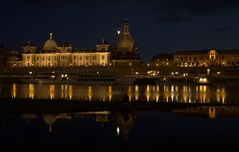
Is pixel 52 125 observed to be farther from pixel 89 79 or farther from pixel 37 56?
pixel 37 56

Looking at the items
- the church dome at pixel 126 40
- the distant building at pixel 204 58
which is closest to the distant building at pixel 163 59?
the distant building at pixel 204 58

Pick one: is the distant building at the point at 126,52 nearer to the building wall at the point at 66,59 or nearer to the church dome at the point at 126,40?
the church dome at the point at 126,40

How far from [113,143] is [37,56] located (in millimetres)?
123793

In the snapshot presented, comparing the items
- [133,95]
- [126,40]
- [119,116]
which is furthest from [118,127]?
[126,40]

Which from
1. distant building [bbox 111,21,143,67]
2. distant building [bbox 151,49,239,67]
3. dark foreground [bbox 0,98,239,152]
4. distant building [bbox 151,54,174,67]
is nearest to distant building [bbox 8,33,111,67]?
distant building [bbox 111,21,143,67]

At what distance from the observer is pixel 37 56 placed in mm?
138625

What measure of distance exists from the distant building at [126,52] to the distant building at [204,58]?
33.0 ft

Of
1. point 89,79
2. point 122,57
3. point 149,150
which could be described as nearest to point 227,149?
point 149,150

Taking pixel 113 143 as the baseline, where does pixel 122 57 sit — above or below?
above

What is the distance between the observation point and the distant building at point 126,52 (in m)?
126

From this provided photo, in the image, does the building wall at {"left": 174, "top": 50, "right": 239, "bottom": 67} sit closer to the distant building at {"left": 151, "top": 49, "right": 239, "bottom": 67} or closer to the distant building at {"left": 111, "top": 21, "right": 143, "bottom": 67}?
the distant building at {"left": 151, "top": 49, "right": 239, "bottom": 67}

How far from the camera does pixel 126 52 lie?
131 m

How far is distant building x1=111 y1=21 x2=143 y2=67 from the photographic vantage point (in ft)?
414

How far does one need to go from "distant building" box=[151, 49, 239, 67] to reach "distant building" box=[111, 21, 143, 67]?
10071 mm
